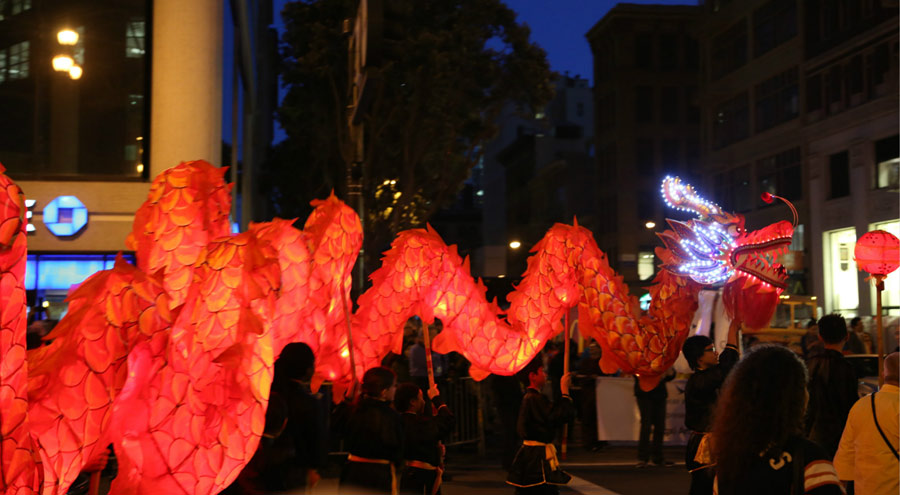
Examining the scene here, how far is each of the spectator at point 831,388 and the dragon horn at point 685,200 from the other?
1.32 metres

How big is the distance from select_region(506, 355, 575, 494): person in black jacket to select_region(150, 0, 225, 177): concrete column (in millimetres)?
7527

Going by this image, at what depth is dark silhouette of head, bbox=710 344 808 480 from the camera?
3.33 m

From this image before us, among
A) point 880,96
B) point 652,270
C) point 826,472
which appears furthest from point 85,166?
point 652,270

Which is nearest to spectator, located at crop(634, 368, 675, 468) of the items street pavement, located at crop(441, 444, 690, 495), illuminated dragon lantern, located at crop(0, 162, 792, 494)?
street pavement, located at crop(441, 444, 690, 495)

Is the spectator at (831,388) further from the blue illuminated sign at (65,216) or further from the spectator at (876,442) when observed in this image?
the blue illuminated sign at (65,216)

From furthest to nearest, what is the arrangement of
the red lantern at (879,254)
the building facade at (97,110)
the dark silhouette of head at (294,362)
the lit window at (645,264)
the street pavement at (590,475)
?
1. the lit window at (645,264)
2. the building facade at (97,110)
3. the street pavement at (590,475)
4. the red lantern at (879,254)
5. the dark silhouette of head at (294,362)

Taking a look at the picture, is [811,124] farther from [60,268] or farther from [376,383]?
[376,383]

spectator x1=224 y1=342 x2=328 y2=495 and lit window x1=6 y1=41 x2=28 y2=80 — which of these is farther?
lit window x1=6 y1=41 x2=28 y2=80

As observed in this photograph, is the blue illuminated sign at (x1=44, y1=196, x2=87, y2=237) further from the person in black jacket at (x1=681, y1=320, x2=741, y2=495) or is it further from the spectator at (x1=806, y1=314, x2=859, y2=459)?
the spectator at (x1=806, y1=314, x2=859, y2=459)

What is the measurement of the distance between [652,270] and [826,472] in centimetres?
4647

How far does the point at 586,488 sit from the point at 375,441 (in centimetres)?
559

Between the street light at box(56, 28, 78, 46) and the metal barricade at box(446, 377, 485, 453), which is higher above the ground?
the street light at box(56, 28, 78, 46)

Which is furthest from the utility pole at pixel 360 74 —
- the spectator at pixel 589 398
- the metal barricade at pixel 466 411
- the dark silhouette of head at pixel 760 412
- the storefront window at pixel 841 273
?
the storefront window at pixel 841 273

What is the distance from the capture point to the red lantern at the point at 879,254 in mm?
8719
